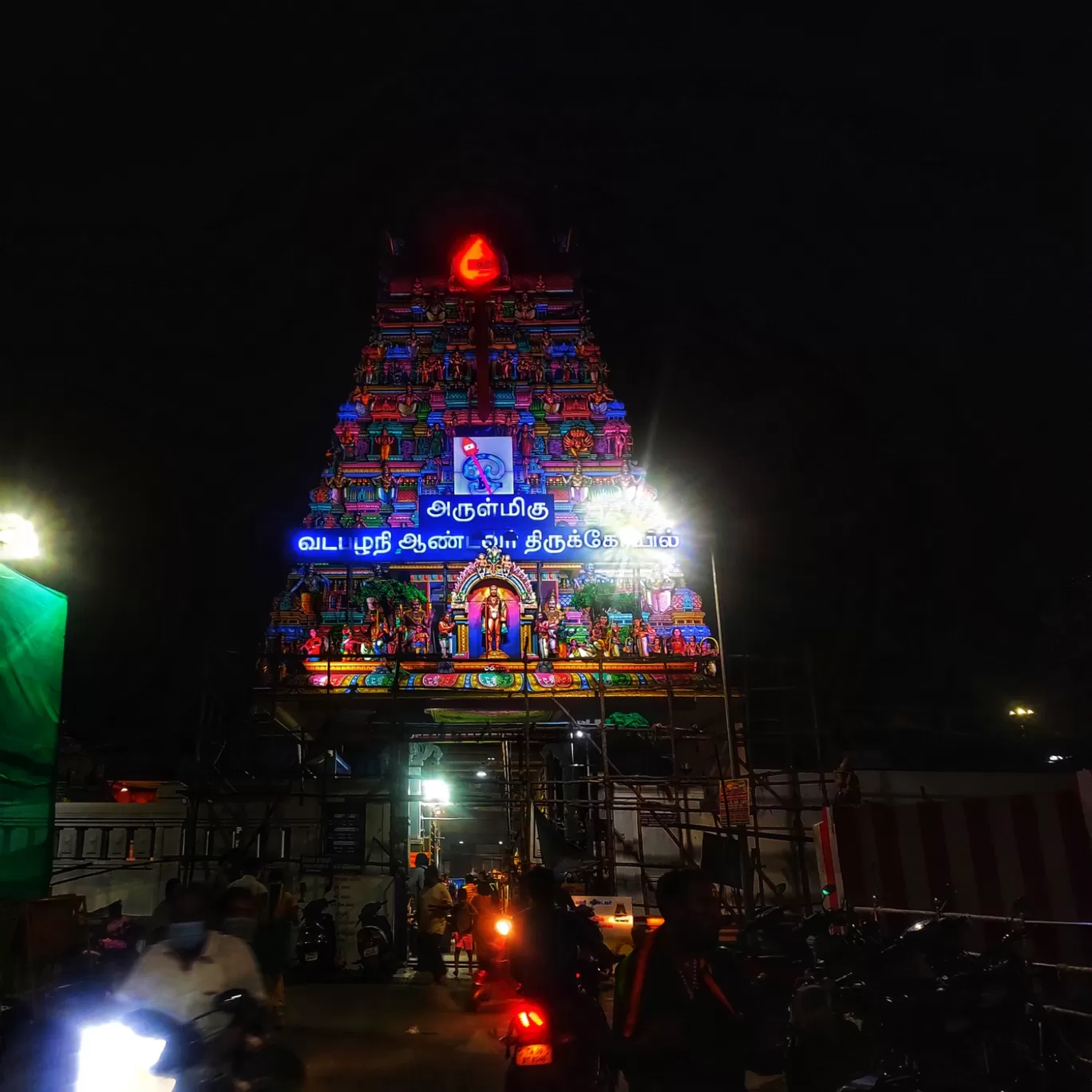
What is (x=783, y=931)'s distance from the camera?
6.41 meters

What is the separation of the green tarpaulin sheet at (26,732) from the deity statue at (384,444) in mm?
12028

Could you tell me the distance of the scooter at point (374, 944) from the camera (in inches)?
Answer: 462

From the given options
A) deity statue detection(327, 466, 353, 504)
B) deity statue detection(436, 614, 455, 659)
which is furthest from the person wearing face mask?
deity statue detection(327, 466, 353, 504)

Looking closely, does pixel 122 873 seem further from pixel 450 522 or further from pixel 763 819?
pixel 763 819

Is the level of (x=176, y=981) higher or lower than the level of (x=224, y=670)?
lower

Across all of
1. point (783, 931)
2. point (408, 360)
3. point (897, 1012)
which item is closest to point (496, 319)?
point (408, 360)

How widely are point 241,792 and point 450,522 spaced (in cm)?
813

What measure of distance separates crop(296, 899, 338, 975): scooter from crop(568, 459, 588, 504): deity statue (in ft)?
37.6

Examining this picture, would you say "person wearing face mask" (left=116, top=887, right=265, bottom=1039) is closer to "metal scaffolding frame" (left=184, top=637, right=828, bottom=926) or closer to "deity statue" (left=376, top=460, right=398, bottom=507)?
"metal scaffolding frame" (left=184, top=637, right=828, bottom=926)

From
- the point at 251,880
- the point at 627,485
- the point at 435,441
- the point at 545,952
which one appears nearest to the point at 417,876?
the point at 251,880

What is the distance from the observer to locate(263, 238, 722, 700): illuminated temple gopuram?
17.3m

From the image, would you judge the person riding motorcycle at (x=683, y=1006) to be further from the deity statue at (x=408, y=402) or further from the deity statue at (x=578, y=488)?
the deity statue at (x=408, y=402)

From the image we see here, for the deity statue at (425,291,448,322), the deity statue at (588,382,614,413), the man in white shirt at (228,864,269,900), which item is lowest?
the man in white shirt at (228,864,269,900)

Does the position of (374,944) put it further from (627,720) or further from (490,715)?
(627,720)
